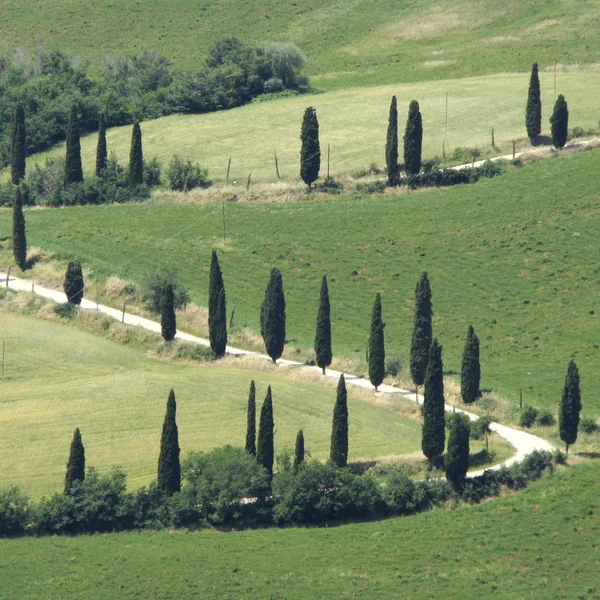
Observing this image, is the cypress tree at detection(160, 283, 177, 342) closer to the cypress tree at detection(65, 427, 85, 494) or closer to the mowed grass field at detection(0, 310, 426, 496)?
the mowed grass field at detection(0, 310, 426, 496)

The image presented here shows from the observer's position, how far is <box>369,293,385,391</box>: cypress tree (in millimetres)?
104562

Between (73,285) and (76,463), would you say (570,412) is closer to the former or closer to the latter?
(76,463)

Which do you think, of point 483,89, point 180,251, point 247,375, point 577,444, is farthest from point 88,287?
point 483,89

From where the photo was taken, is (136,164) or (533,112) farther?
(136,164)

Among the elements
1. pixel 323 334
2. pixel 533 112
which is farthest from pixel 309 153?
pixel 323 334

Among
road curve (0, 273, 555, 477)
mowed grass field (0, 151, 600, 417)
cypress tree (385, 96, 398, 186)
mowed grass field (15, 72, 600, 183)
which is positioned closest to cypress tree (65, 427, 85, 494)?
road curve (0, 273, 555, 477)

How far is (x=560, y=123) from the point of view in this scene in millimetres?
140125

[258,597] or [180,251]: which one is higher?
[180,251]

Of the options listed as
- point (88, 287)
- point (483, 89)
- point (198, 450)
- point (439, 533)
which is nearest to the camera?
point (439, 533)

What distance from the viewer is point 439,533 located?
85875 mm

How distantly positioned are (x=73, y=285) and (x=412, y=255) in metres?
24.2

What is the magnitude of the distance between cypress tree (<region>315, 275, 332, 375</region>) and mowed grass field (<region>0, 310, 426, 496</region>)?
3562mm

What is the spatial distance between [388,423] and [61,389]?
1871cm

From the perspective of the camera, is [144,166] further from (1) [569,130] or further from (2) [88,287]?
(1) [569,130]
